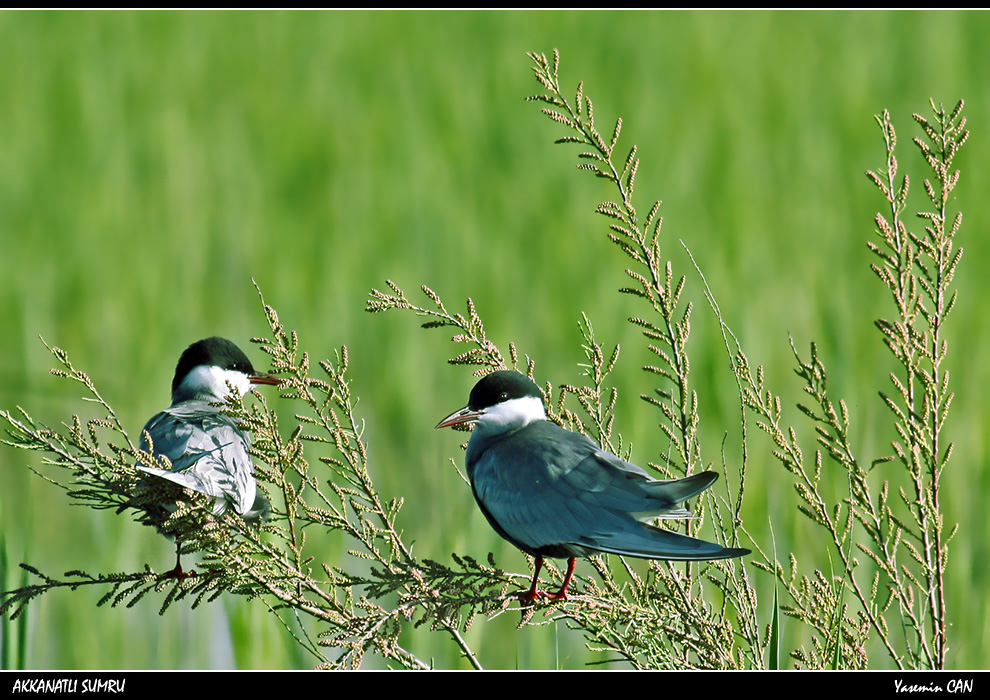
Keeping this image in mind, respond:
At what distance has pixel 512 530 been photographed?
2.48 meters

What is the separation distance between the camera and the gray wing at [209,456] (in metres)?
2.71

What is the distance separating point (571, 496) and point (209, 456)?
1042 millimetres

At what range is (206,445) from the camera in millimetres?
2977

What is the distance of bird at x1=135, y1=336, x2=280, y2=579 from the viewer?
2664mm

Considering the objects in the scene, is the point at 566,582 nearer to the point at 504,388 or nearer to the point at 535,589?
the point at 535,589

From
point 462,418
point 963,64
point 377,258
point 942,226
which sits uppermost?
point 963,64

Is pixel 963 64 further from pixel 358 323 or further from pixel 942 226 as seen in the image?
pixel 942 226

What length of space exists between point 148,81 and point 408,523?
575cm

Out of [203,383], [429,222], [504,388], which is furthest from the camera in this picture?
[429,222]

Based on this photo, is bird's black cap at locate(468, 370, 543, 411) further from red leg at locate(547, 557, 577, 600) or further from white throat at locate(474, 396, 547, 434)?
red leg at locate(547, 557, 577, 600)

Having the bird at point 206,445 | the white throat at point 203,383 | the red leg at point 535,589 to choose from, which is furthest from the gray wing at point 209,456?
the red leg at point 535,589

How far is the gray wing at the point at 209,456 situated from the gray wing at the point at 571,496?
62 centimetres

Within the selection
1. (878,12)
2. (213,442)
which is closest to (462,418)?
(213,442)

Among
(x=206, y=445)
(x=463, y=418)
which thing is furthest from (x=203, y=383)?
(x=463, y=418)
